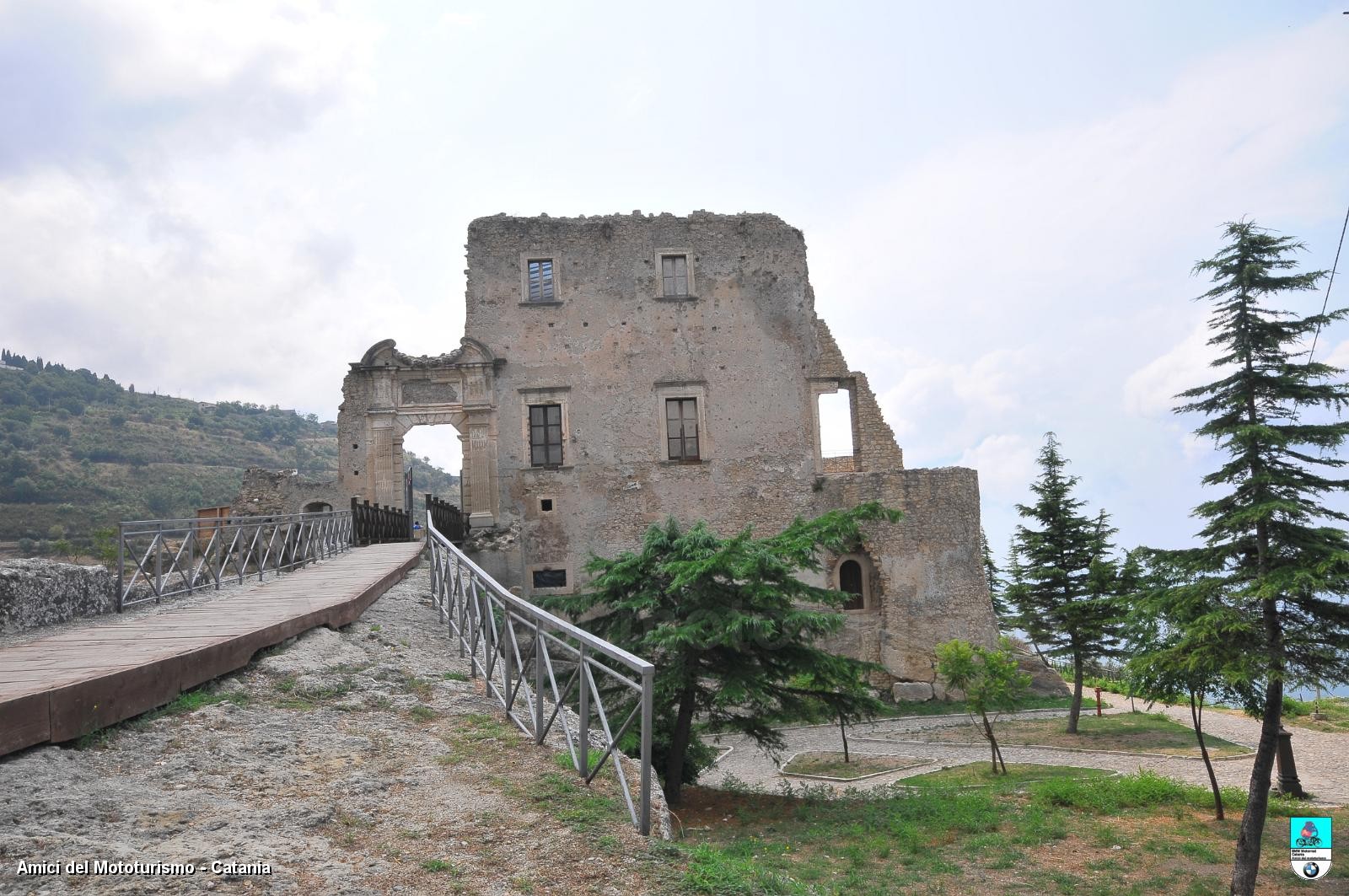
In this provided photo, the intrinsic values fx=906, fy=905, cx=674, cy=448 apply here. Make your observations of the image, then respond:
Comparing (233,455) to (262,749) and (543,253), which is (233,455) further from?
(262,749)

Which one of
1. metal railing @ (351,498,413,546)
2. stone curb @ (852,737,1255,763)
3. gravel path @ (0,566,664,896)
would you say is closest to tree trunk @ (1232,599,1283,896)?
stone curb @ (852,737,1255,763)

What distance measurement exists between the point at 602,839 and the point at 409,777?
1.22m

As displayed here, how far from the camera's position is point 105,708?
4.44 meters

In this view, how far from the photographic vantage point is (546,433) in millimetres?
23672

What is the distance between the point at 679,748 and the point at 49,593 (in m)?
7.60

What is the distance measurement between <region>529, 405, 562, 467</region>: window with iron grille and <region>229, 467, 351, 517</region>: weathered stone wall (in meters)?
5.88

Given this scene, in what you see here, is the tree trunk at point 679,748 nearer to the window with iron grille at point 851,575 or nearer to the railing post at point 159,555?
the railing post at point 159,555

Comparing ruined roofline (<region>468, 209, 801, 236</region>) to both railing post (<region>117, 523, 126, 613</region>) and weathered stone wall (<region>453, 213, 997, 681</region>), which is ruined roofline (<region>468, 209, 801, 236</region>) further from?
railing post (<region>117, 523, 126, 613</region>)

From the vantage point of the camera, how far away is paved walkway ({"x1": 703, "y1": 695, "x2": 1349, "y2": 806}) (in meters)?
15.5

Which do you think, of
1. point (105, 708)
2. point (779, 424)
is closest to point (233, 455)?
point (779, 424)

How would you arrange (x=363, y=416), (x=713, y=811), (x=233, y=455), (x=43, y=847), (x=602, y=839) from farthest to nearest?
(x=233, y=455), (x=363, y=416), (x=713, y=811), (x=602, y=839), (x=43, y=847)

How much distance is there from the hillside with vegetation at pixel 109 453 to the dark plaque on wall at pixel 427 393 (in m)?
19.1

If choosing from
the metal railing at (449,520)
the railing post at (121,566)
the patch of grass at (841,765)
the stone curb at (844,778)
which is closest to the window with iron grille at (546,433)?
the metal railing at (449,520)

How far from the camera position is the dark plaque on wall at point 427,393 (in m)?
23.2
